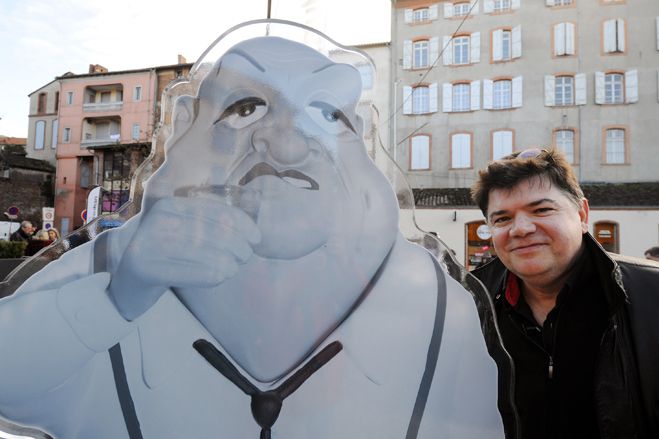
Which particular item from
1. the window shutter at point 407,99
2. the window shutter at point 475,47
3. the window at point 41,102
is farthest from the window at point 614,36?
the window at point 41,102

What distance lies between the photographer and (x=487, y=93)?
1830 centimetres

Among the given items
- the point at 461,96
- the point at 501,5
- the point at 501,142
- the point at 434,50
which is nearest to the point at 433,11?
the point at 434,50

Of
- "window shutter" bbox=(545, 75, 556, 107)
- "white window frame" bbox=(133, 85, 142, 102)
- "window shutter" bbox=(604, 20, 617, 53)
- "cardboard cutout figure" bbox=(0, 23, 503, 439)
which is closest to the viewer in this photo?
"cardboard cutout figure" bbox=(0, 23, 503, 439)

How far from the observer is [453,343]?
2.99 feet

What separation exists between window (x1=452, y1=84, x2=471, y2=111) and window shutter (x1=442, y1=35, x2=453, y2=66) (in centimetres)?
96

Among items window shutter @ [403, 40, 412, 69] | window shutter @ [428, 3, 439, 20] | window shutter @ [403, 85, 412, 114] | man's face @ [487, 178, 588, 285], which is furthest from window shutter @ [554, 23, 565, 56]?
man's face @ [487, 178, 588, 285]

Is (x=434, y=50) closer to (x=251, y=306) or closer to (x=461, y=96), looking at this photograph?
(x=461, y=96)

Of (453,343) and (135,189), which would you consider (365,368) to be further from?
(135,189)

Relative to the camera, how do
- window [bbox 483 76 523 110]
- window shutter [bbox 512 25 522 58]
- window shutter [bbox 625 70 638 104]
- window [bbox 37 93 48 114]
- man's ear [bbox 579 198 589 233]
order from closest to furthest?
man's ear [bbox 579 198 589 233], window shutter [bbox 625 70 638 104], window [bbox 483 76 523 110], window shutter [bbox 512 25 522 58], window [bbox 37 93 48 114]

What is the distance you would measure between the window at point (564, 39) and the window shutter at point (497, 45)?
1.90m

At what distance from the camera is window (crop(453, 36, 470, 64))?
18.7 metres

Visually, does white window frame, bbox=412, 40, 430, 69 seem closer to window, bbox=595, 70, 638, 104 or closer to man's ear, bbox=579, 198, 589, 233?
window, bbox=595, 70, 638, 104

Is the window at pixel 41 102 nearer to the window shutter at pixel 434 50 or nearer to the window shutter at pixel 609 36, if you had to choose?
the window shutter at pixel 434 50

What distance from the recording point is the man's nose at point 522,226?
1307 millimetres
